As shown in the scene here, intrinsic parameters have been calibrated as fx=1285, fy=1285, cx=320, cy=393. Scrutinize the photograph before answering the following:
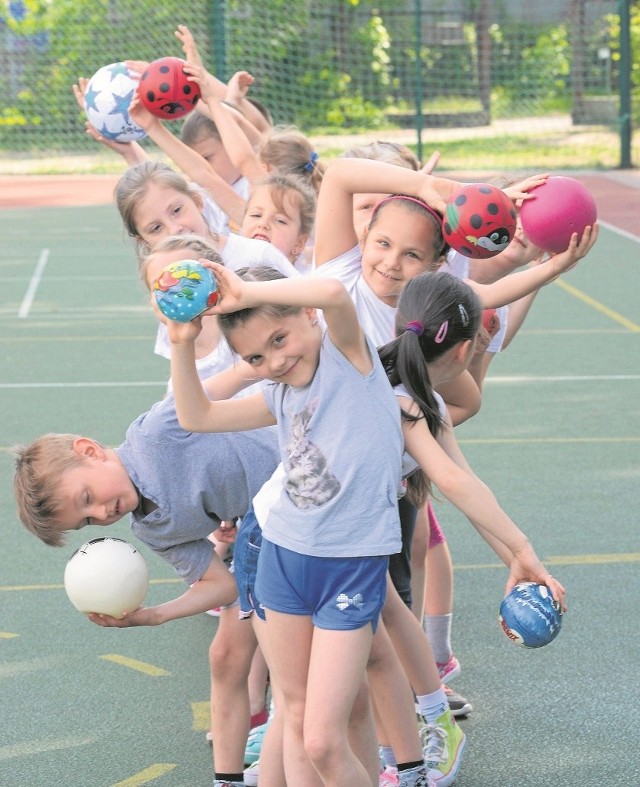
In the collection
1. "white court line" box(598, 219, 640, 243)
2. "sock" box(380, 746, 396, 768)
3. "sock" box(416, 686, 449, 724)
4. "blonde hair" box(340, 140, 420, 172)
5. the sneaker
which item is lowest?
"white court line" box(598, 219, 640, 243)

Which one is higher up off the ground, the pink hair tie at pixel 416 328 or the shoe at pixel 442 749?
the pink hair tie at pixel 416 328

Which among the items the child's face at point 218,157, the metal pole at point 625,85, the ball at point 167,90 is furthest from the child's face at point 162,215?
the metal pole at point 625,85

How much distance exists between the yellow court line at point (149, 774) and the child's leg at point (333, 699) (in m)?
0.89

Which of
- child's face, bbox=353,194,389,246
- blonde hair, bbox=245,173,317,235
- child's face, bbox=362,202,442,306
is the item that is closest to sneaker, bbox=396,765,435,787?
child's face, bbox=362,202,442,306

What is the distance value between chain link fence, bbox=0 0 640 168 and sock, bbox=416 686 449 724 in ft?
62.7

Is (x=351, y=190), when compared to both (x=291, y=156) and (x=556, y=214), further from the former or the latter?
(x=291, y=156)

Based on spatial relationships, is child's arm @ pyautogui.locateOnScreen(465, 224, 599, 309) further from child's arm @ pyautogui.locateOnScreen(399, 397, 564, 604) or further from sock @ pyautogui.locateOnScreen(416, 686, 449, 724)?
sock @ pyautogui.locateOnScreen(416, 686, 449, 724)

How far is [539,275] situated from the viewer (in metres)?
3.47

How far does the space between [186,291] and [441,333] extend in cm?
71

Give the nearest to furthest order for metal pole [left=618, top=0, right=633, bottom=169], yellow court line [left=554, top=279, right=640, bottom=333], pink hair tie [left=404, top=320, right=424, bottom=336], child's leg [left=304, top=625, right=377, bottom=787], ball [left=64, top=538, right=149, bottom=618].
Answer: child's leg [left=304, top=625, right=377, bottom=787], pink hair tie [left=404, top=320, right=424, bottom=336], ball [left=64, top=538, right=149, bottom=618], yellow court line [left=554, top=279, right=640, bottom=333], metal pole [left=618, top=0, right=633, bottom=169]

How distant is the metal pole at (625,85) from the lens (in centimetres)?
2121

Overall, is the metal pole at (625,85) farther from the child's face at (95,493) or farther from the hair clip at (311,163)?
the child's face at (95,493)

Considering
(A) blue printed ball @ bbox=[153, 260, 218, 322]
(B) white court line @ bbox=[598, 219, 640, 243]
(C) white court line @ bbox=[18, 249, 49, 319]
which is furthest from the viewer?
(B) white court line @ bbox=[598, 219, 640, 243]

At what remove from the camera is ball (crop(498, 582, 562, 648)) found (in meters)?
3.08
